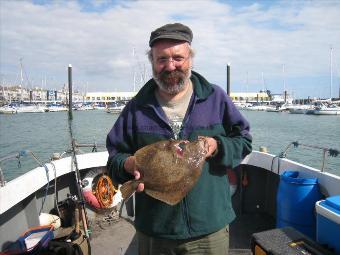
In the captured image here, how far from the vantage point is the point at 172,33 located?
2.40 meters

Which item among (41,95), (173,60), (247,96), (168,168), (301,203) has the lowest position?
(301,203)

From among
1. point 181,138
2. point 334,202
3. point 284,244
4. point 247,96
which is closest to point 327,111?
point 247,96

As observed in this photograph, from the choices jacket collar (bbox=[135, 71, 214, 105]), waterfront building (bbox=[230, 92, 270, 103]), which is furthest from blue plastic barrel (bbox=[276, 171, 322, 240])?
waterfront building (bbox=[230, 92, 270, 103])

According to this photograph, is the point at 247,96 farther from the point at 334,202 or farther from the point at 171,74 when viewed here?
the point at 171,74

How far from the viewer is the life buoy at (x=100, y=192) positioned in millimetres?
5742

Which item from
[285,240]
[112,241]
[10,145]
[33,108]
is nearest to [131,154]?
[285,240]

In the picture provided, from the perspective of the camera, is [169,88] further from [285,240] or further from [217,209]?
[285,240]

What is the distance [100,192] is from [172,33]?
3.97 m

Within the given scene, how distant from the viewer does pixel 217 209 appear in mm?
2447

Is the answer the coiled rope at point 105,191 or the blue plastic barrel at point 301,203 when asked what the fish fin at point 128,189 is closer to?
the blue plastic barrel at point 301,203

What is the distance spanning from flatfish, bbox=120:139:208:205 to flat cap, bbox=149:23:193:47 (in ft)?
2.44

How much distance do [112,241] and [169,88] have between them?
3594 millimetres

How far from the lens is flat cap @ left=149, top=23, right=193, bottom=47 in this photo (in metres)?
2.39

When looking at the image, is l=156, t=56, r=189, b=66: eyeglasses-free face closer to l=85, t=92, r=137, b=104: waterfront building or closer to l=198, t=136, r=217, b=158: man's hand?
l=198, t=136, r=217, b=158: man's hand
